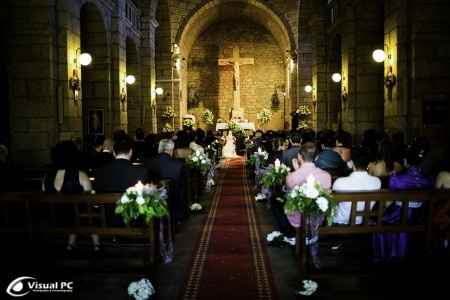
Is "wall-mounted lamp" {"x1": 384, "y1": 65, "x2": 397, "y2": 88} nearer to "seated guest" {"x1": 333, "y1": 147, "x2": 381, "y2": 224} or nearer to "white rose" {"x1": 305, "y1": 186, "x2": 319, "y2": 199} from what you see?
"seated guest" {"x1": 333, "y1": 147, "x2": 381, "y2": 224}

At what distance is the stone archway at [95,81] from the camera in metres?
17.3

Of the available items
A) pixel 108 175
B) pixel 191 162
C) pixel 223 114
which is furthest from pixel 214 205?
pixel 223 114

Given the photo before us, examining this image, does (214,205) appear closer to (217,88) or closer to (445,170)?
(445,170)

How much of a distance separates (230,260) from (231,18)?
29924mm

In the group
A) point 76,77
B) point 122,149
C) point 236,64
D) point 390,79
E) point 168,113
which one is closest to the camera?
point 122,149

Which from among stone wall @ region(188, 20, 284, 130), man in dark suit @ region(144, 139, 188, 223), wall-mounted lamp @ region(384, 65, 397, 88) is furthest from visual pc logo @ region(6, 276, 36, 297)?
stone wall @ region(188, 20, 284, 130)

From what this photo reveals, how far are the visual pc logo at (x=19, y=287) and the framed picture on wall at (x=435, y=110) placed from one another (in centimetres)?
948

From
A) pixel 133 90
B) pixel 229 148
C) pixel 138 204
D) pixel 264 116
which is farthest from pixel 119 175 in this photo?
pixel 264 116

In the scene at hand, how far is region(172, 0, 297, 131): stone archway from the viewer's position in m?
30.0

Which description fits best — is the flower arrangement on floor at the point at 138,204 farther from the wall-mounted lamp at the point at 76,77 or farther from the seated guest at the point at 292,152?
the wall-mounted lamp at the point at 76,77

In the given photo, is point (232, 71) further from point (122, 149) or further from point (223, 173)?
point (122, 149)

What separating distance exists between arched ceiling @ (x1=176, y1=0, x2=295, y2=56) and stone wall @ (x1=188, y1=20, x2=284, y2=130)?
0.73 metres

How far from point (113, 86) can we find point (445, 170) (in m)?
13.6

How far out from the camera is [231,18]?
34.8m
